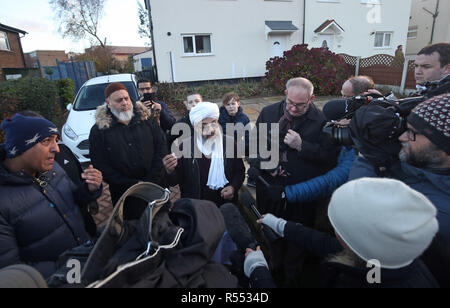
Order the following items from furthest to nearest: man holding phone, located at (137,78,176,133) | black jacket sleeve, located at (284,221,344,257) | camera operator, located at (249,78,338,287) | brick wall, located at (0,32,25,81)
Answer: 1. brick wall, located at (0,32,25,81)
2. man holding phone, located at (137,78,176,133)
3. camera operator, located at (249,78,338,287)
4. black jacket sleeve, located at (284,221,344,257)

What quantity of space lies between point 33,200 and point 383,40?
70.2 ft

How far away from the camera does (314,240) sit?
148 cm

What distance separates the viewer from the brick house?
21044 millimetres

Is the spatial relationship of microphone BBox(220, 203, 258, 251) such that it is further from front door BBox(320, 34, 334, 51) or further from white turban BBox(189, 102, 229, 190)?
front door BBox(320, 34, 334, 51)

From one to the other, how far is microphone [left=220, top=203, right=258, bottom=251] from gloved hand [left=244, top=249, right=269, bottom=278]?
0.17ft

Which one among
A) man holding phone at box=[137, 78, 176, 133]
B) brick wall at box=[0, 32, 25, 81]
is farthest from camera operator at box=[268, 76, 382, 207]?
brick wall at box=[0, 32, 25, 81]

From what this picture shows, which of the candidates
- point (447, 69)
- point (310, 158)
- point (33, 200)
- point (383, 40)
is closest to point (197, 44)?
point (447, 69)

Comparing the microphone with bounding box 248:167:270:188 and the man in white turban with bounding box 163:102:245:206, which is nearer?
the microphone with bounding box 248:167:270:188

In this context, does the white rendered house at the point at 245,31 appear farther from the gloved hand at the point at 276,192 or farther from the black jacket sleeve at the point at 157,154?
the gloved hand at the point at 276,192

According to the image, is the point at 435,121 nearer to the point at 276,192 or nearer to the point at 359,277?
the point at 359,277
